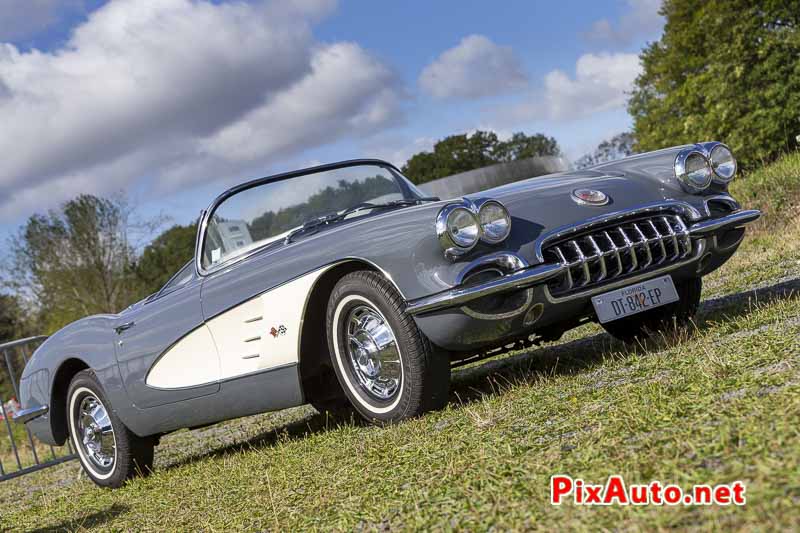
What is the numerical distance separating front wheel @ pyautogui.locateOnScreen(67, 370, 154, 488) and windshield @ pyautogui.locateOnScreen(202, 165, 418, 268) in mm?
1211

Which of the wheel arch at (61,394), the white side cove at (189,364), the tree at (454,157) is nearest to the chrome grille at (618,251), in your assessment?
the white side cove at (189,364)

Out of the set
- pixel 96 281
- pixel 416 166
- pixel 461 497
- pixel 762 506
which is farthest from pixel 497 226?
pixel 416 166

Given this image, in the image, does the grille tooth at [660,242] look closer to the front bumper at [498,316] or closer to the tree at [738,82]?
the front bumper at [498,316]

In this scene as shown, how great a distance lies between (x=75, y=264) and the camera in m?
30.0

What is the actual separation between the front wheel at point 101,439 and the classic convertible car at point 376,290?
1 centimetres

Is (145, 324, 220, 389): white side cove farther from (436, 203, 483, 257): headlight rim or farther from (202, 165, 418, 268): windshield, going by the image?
(436, 203, 483, 257): headlight rim

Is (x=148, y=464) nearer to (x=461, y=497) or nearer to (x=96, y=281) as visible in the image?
(x=461, y=497)

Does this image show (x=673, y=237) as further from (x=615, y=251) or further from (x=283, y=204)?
(x=283, y=204)

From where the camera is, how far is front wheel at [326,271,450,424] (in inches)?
157

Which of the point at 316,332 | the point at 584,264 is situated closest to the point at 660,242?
the point at 584,264

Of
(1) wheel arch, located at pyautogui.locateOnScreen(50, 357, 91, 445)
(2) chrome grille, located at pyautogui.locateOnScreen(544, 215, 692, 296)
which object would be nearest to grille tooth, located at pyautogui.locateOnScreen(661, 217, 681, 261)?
(2) chrome grille, located at pyautogui.locateOnScreen(544, 215, 692, 296)

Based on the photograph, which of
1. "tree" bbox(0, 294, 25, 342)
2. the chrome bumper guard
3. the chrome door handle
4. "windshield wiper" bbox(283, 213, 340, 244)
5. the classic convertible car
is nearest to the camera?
the chrome bumper guard

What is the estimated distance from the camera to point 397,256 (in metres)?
3.96

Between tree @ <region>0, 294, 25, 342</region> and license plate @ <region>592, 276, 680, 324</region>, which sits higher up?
tree @ <region>0, 294, 25, 342</region>
